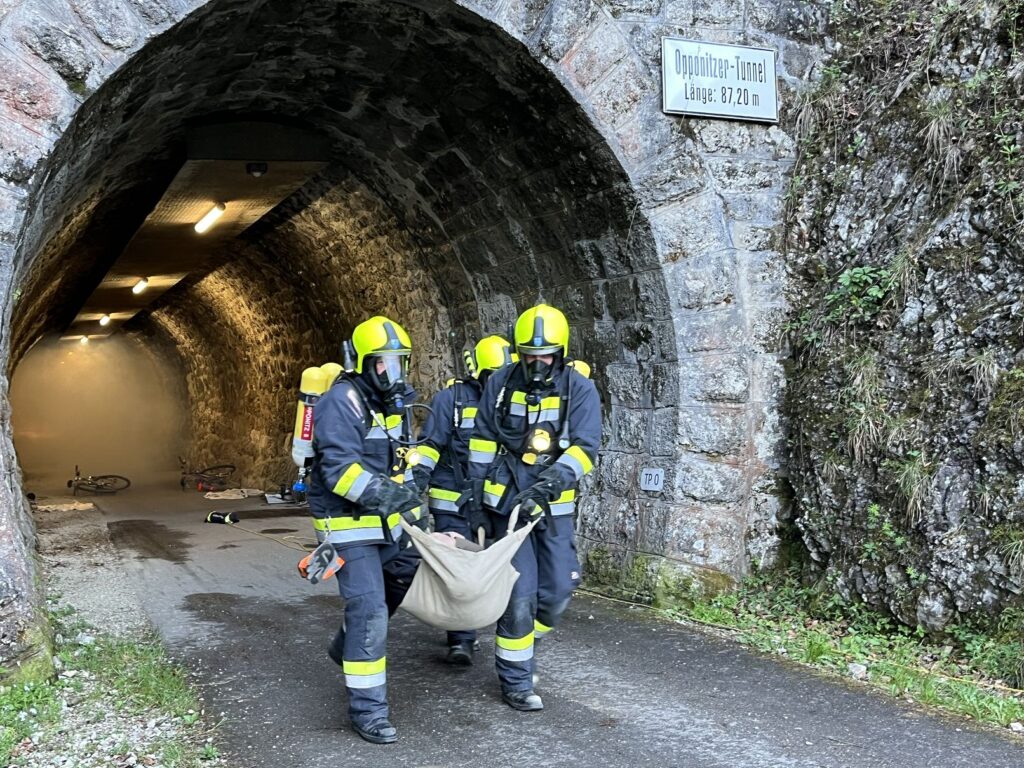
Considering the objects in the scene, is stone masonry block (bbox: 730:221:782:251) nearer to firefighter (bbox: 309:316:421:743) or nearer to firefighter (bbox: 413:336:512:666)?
firefighter (bbox: 413:336:512:666)

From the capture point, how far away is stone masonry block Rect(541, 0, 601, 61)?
6.28 m

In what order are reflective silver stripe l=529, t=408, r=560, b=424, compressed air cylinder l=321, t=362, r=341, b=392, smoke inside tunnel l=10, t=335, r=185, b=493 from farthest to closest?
smoke inside tunnel l=10, t=335, r=185, b=493 < reflective silver stripe l=529, t=408, r=560, b=424 < compressed air cylinder l=321, t=362, r=341, b=392

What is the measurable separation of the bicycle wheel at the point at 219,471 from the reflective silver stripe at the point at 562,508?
13.5m

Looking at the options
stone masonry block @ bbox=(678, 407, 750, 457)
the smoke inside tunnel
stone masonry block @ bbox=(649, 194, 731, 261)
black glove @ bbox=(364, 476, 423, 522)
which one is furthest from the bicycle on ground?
black glove @ bbox=(364, 476, 423, 522)

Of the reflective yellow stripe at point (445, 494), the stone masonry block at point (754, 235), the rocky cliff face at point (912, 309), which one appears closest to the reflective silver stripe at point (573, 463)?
the reflective yellow stripe at point (445, 494)

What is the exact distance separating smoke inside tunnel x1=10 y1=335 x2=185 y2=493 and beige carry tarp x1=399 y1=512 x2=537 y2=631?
1974 cm

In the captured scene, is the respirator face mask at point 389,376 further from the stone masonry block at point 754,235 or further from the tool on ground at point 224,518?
the tool on ground at point 224,518

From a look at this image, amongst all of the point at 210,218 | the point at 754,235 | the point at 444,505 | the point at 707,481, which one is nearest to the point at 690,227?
the point at 754,235

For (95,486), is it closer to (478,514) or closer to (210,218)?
(210,218)

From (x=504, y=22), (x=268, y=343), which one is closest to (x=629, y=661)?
(x=504, y=22)

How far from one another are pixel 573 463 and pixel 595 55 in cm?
313

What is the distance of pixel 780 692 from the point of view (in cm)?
485

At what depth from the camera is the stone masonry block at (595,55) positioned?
6.42 meters

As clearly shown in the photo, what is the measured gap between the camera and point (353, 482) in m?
4.20
